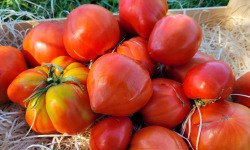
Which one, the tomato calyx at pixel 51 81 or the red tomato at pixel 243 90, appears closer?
the tomato calyx at pixel 51 81

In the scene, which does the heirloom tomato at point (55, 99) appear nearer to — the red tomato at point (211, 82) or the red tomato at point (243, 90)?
the red tomato at point (211, 82)

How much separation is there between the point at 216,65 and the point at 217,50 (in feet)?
1.95

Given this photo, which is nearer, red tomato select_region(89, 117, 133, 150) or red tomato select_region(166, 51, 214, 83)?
red tomato select_region(89, 117, 133, 150)

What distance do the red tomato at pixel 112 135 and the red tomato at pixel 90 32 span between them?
32cm

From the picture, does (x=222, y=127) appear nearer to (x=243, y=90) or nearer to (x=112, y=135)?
(x=243, y=90)

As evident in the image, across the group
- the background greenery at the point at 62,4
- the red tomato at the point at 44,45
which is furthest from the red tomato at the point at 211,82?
the background greenery at the point at 62,4

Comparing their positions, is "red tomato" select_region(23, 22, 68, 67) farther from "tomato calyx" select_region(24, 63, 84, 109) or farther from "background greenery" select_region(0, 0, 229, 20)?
"background greenery" select_region(0, 0, 229, 20)

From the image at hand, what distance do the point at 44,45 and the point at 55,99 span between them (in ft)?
1.26

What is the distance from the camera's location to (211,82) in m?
0.79

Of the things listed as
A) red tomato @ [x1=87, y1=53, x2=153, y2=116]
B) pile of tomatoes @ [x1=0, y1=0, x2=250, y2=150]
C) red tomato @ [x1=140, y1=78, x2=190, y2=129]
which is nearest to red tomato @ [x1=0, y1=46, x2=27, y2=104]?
pile of tomatoes @ [x1=0, y1=0, x2=250, y2=150]

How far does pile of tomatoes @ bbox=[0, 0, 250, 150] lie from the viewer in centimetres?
78

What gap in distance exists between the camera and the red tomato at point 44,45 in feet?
3.56

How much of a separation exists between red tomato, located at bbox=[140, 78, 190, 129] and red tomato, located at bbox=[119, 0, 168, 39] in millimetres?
289

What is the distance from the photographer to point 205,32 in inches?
58.9
